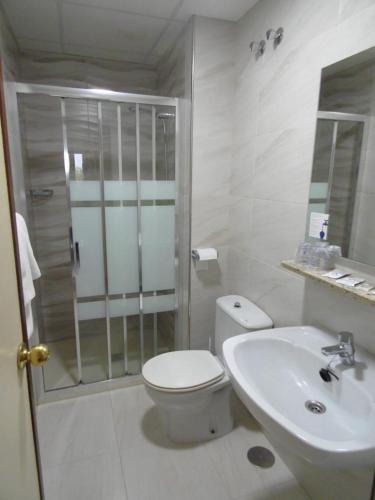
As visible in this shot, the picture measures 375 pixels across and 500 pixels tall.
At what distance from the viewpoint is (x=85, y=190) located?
192cm

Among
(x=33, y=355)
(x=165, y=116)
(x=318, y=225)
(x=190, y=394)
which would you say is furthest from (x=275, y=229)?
(x=33, y=355)

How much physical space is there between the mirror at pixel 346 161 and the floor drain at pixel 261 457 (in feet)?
3.92

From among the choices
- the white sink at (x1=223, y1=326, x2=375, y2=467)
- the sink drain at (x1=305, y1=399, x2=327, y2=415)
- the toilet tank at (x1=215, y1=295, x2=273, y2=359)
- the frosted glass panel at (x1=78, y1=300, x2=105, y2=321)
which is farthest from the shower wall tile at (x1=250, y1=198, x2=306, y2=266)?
the frosted glass panel at (x1=78, y1=300, x2=105, y2=321)

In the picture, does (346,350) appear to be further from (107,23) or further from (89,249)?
(107,23)

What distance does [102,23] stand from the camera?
6.28 feet

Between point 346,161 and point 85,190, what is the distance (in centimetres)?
145

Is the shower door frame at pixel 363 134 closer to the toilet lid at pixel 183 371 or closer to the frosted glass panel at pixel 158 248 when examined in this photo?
the toilet lid at pixel 183 371

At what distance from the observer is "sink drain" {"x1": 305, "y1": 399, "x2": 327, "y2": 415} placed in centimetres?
114

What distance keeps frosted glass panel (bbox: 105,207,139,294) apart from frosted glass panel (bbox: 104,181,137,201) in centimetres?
7

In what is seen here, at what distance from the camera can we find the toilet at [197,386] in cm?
159

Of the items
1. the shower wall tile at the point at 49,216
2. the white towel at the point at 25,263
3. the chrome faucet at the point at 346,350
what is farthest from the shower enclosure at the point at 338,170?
the shower wall tile at the point at 49,216

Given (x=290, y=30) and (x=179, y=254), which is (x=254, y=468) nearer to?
(x=179, y=254)

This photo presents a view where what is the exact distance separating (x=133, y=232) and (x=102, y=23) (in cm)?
132

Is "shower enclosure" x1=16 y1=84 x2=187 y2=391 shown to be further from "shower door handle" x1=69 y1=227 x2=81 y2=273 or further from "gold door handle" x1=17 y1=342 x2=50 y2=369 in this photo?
"gold door handle" x1=17 y1=342 x2=50 y2=369
